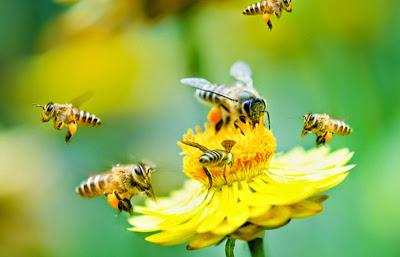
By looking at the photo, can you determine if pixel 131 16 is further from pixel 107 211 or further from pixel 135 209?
pixel 135 209

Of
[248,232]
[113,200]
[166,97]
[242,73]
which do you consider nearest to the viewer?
[248,232]

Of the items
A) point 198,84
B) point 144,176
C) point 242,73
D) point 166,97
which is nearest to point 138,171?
point 144,176

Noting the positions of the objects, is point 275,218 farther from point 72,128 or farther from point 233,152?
point 72,128

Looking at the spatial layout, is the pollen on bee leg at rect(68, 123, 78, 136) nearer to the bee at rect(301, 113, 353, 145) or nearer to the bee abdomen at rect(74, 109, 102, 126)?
the bee abdomen at rect(74, 109, 102, 126)

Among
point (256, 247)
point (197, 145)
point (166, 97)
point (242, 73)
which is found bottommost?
point (256, 247)

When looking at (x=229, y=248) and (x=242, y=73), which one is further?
(x=242, y=73)

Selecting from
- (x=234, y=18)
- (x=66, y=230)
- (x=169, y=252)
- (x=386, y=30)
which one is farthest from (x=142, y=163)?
(x=234, y=18)
